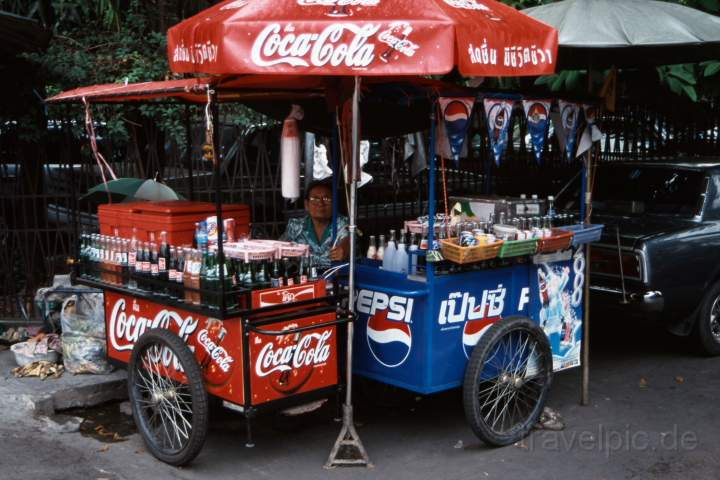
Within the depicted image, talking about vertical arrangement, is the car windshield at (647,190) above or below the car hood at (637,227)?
above

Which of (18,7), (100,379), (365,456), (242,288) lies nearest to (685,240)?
(365,456)

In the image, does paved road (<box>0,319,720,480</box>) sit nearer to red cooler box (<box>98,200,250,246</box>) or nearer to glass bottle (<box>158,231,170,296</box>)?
glass bottle (<box>158,231,170,296</box>)

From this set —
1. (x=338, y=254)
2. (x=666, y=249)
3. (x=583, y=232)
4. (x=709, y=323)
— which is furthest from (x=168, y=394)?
(x=709, y=323)

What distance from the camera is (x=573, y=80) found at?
313 inches

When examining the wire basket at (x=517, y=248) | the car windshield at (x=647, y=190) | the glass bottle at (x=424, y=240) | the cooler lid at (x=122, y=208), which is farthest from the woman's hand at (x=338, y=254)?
the car windshield at (x=647, y=190)

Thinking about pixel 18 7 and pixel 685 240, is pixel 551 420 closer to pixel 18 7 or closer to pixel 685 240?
pixel 685 240

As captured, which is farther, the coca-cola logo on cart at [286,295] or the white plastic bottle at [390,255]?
the white plastic bottle at [390,255]

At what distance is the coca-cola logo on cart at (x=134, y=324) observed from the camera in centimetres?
476

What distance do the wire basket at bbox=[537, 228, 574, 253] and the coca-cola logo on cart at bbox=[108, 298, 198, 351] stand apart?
2183 millimetres

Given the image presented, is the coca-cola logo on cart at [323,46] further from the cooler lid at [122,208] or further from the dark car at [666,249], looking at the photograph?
the dark car at [666,249]

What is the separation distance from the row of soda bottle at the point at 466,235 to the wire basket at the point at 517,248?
0.09 metres

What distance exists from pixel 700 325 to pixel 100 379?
493 cm

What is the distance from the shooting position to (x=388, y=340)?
4.95 metres

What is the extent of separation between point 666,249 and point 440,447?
9.16 feet
